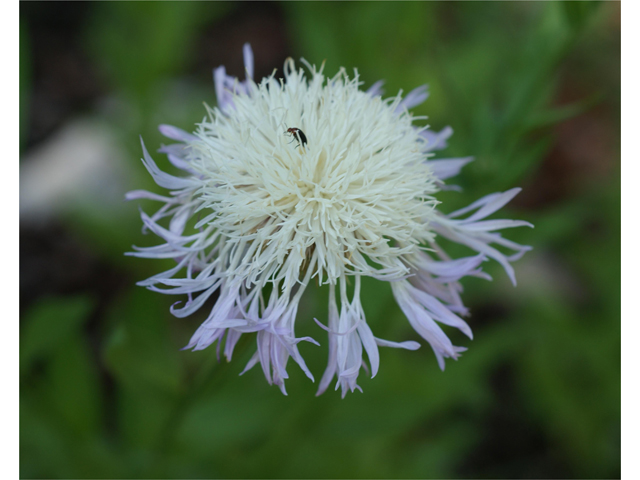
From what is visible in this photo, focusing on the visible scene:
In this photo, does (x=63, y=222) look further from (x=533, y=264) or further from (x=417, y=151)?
(x=533, y=264)

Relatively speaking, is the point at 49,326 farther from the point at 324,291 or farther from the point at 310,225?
the point at 310,225

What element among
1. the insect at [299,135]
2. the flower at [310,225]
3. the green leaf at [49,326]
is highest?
the insect at [299,135]

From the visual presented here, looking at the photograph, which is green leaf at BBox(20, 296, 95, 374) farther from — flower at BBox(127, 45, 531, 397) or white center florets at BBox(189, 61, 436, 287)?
white center florets at BBox(189, 61, 436, 287)

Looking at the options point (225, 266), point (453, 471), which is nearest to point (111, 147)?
point (225, 266)

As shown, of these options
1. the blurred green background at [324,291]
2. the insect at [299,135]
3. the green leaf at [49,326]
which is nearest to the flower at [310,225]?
the insect at [299,135]

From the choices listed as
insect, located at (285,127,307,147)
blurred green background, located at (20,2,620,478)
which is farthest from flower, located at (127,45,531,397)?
blurred green background, located at (20,2,620,478)

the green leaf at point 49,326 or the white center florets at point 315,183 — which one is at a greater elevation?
the white center florets at point 315,183

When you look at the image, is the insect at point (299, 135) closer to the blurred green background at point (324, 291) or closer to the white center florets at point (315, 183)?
the white center florets at point (315, 183)

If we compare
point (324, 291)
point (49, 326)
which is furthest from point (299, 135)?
point (49, 326)
